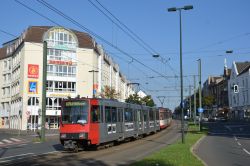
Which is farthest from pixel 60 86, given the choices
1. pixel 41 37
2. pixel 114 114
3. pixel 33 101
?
pixel 114 114

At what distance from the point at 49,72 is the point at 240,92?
49.8 metres

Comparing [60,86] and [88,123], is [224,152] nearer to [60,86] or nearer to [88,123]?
[88,123]

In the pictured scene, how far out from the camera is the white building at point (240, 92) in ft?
316

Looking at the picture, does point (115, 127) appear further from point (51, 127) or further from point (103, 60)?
point (103, 60)

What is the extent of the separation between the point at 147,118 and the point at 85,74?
37159 millimetres

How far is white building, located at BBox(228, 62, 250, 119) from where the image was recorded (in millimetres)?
96188

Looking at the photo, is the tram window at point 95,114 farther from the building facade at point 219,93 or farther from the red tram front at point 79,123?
the building facade at point 219,93

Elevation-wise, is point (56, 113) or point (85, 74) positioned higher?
point (85, 74)

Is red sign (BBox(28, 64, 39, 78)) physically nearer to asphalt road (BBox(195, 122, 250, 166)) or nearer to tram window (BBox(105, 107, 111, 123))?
asphalt road (BBox(195, 122, 250, 166))

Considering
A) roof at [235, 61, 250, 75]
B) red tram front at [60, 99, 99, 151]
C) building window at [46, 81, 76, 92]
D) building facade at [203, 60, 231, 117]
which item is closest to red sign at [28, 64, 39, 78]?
building window at [46, 81, 76, 92]

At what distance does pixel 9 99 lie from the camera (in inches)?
3238

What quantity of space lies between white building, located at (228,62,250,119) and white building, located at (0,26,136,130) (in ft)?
105

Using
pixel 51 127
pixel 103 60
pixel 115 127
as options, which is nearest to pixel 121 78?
pixel 103 60

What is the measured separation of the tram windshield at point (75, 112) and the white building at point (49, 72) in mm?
41741
